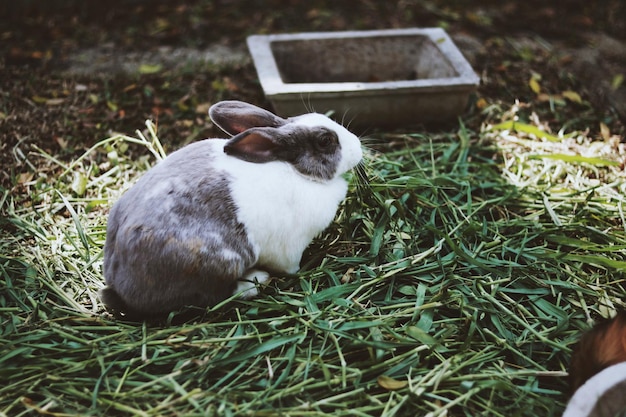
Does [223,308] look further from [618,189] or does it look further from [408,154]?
[618,189]

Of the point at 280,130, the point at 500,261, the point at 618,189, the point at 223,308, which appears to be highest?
the point at 280,130

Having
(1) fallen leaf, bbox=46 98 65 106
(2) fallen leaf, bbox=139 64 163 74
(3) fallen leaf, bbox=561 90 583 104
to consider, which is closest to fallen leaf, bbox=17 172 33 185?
(1) fallen leaf, bbox=46 98 65 106

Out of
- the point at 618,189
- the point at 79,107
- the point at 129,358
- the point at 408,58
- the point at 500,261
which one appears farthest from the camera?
the point at 408,58

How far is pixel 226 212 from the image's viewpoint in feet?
7.82

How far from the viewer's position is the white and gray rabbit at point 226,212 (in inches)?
90.7

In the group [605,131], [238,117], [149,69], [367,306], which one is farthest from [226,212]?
[605,131]

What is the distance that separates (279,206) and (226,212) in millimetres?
232

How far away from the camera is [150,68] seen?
4625mm

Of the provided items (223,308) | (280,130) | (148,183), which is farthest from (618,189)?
(148,183)

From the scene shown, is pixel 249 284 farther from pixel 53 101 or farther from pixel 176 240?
pixel 53 101

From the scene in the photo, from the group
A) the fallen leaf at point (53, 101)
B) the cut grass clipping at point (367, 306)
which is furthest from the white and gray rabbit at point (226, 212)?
the fallen leaf at point (53, 101)

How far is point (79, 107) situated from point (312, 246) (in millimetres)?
2135

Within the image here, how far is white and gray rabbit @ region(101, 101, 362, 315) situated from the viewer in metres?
2.30

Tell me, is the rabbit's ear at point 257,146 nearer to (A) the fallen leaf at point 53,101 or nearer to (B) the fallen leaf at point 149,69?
(A) the fallen leaf at point 53,101
